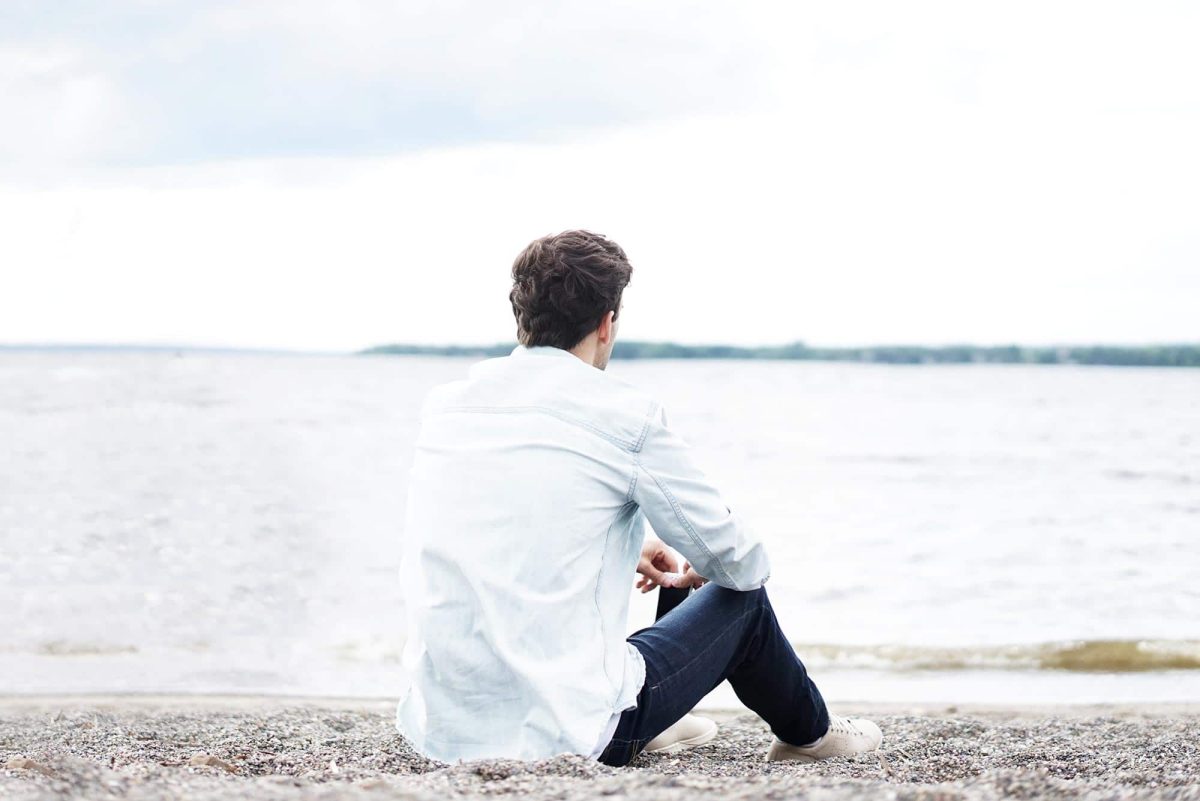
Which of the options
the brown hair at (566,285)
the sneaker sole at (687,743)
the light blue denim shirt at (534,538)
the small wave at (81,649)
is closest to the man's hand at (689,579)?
the light blue denim shirt at (534,538)

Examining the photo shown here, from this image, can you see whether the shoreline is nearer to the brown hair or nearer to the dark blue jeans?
the dark blue jeans

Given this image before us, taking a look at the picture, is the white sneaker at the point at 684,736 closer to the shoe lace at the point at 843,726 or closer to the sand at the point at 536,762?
the sand at the point at 536,762

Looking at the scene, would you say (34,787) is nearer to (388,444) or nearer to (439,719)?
(439,719)

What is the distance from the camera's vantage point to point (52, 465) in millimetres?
15984

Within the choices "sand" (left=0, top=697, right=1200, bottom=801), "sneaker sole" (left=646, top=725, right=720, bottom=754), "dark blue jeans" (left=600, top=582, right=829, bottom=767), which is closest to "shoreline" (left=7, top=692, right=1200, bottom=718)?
"sand" (left=0, top=697, right=1200, bottom=801)

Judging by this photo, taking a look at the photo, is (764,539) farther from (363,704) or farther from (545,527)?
(545,527)

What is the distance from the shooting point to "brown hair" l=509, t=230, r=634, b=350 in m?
2.41

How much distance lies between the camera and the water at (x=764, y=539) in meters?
6.70

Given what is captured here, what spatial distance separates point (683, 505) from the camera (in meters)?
2.40

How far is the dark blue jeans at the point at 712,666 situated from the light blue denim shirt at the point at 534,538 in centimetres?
20

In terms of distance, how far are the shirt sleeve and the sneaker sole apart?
116 cm

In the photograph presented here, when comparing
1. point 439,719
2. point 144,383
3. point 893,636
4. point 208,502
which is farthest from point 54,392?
point 439,719

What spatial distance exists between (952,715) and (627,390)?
3615mm

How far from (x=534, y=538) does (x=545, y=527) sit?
3cm
